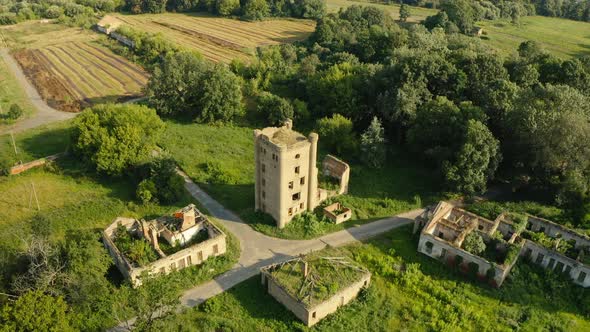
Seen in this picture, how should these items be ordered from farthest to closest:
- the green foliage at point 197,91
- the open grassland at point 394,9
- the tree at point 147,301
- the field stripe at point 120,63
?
the open grassland at point 394,9 → the field stripe at point 120,63 → the green foliage at point 197,91 → the tree at point 147,301

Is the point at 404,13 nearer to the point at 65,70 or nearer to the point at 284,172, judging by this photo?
the point at 65,70

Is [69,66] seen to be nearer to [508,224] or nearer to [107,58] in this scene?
[107,58]

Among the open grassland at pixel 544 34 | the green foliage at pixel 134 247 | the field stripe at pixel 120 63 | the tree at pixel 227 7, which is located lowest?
the green foliage at pixel 134 247

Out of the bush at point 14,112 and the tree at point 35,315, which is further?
the bush at point 14,112

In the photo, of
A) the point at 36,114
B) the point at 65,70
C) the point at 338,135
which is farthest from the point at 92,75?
the point at 338,135

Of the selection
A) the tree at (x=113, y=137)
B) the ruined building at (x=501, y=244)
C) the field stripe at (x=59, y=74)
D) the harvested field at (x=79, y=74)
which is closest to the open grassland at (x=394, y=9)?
the harvested field at (x=79, y=74)

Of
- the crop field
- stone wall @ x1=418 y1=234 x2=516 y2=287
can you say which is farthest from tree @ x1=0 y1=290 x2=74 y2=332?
the crop field

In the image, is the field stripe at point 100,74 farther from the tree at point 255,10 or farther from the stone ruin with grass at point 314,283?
the stone ruin with grass at point 314,283
